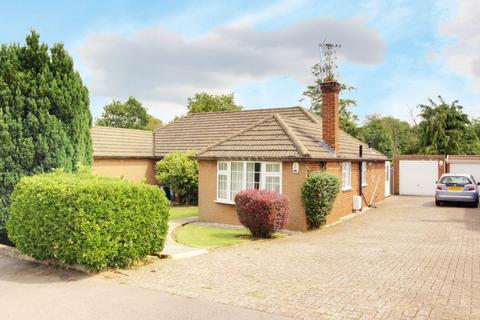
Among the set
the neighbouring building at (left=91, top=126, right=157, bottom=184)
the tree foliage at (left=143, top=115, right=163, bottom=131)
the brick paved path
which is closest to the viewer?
the brick paved path

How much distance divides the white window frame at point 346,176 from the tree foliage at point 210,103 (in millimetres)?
37294

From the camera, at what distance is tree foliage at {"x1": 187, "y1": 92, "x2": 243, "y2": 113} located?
5475 cm

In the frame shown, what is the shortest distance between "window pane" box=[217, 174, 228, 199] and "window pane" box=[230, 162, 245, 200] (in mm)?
347

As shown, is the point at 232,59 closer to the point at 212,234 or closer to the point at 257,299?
the point at 212,234

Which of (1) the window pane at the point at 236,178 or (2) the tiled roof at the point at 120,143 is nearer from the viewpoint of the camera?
(1) the window pane at the point at 236,178

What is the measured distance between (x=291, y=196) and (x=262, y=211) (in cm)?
259

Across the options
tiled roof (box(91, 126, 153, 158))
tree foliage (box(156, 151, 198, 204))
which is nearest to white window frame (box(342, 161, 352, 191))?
tree foliage (box(156, 151, 198, 204))

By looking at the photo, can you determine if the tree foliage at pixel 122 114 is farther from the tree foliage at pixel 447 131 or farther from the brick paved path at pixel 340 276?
the brick paved path at pixel 340 276

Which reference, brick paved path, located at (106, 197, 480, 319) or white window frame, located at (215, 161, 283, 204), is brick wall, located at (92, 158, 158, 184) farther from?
brick paved path, located at (106, 197, 480, 319)

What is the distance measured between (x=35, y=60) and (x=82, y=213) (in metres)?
6.74

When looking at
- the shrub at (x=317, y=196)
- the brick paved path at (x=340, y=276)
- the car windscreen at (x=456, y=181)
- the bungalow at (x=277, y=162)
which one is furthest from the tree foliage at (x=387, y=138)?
the brick paved path at (x=340, y=276)

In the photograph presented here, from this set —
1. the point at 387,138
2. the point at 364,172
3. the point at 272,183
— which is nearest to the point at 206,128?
the point at 364,172

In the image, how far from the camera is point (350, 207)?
1920 centimetres

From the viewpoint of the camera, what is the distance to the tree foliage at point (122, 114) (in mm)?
75812
